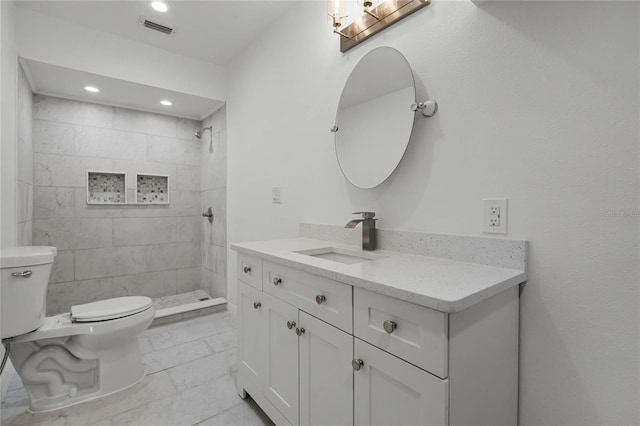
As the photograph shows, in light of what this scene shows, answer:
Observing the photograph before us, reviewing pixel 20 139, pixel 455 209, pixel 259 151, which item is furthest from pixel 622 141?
pixel 20 139

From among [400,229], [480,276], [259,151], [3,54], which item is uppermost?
[3,54]

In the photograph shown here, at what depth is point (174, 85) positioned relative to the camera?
274 cm

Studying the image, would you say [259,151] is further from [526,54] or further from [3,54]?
[526,54]

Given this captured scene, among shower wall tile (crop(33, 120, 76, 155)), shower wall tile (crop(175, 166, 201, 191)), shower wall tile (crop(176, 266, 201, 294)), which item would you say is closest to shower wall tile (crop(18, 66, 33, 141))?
shower wall tile (crop(33, 120, 76, 155))

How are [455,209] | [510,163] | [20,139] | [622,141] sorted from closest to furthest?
[622,141] → [510,163] → [455,209] → [20,139]

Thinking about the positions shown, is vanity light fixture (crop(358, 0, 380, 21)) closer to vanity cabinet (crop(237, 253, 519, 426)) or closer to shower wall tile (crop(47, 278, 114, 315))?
vanity cabinet (crop(237, 253, 519, 426))

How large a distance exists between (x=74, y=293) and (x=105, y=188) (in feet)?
3.45

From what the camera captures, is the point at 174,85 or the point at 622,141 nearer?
the point at 622,141

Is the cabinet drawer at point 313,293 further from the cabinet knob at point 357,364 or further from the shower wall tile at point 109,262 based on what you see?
the shower wall tile at point 109,262

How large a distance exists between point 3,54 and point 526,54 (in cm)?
264

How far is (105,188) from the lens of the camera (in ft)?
10.2

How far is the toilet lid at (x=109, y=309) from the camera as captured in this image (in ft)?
5.62

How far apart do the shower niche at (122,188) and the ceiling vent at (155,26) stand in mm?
1499

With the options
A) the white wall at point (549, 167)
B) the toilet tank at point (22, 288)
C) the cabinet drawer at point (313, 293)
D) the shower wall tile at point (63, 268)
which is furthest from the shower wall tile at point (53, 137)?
the white wall at point (549, 167)
